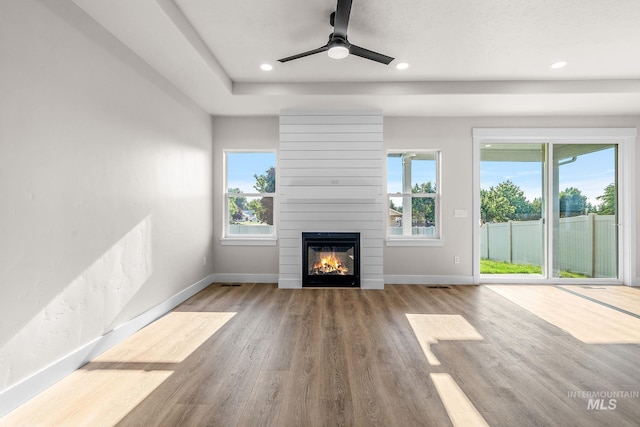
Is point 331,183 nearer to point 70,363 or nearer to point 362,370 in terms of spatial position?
point 362,370

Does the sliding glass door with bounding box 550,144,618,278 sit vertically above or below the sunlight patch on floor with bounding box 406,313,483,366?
above

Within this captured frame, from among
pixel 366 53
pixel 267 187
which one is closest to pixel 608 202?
pixel 366 53

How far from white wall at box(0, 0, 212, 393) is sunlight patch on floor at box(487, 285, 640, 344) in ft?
13.7

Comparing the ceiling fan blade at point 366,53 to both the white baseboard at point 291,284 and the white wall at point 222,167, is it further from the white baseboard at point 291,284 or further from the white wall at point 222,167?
the white baseboard at point 291,284

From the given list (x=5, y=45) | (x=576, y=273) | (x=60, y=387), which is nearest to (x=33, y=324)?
(x=60, y=387)

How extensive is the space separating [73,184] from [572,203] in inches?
251

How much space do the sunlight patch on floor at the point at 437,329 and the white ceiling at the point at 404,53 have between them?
2731mm

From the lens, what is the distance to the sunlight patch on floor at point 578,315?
279cm

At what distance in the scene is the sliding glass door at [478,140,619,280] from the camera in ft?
15.7

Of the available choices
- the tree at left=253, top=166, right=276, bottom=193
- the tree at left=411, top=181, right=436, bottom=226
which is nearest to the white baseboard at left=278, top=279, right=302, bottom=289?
the tree at left=253, top=166, right=276, bottom=193

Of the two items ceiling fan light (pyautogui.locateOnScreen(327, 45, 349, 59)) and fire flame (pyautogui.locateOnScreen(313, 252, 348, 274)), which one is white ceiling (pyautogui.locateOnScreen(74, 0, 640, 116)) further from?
fire flame (pyautogui.locateOnScreen(313, 252, 348, 274))

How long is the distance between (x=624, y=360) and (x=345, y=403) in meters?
2.27

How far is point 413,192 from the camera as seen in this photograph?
16.2 feet

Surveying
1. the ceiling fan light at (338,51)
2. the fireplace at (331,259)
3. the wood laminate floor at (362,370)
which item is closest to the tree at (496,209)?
the wood laminate floor at (362,370)
